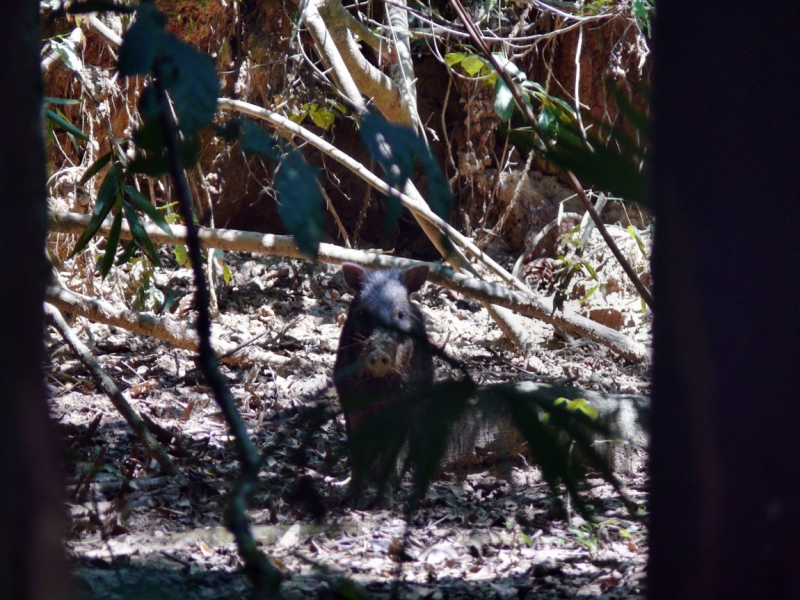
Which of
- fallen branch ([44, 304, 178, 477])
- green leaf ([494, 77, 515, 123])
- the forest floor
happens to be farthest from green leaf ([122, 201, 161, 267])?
green leaf ([494, 77, 515, 123])

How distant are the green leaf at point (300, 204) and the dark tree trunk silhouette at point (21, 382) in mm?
376

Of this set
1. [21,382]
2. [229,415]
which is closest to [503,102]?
[229,415]

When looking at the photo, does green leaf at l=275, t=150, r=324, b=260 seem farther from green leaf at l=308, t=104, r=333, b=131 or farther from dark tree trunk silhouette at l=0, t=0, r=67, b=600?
green leaf at l=308, t=104, r=333, b=131

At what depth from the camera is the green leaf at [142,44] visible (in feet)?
3.59

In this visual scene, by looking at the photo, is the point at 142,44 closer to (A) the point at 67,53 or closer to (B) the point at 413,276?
(B) the point at 413,276

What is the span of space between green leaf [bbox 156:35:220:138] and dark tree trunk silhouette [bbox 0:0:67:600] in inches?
8.4

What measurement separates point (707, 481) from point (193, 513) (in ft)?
9.19

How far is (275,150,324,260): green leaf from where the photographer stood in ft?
3.89

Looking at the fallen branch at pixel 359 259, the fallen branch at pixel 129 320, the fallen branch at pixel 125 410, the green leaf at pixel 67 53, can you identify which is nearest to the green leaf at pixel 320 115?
the fallen branch at pixel 359 259

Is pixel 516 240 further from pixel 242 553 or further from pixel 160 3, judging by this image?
pixel 242 553

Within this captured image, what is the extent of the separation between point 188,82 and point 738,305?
0.87 meters

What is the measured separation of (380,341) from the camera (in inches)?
154

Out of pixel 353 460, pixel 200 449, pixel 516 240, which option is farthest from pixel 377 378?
pixel 516 240

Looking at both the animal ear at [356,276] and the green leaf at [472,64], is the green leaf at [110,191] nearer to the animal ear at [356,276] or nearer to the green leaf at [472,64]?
the animal ear at [356,276]
